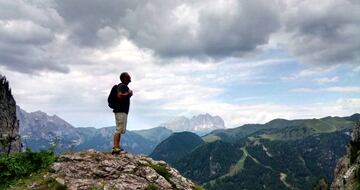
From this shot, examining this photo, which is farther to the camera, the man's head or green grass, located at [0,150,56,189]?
the man's head

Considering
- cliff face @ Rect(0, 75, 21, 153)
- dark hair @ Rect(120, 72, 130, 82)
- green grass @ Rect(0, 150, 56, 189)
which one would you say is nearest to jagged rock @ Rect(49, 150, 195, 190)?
green grass @ Rect(0, 150, 56, 189)

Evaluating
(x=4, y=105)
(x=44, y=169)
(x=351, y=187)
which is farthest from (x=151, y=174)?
(x=351, y=187)

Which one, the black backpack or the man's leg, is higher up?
the black backpack

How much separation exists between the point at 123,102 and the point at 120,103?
0.18 meters

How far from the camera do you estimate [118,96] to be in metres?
21.8

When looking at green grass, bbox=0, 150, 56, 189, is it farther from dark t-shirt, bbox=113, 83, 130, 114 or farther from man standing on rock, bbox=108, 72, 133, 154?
dark t-shirt, bbox=113, 83, 130, 114

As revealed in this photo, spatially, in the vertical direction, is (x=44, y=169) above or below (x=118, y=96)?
below

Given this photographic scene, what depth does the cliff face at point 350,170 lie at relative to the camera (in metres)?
141

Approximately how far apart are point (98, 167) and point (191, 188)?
16.0ft

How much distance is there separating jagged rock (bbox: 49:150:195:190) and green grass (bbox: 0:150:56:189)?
575 millimetres

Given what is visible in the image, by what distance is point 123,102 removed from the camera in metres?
22.2

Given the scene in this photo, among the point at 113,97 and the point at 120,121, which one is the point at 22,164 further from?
the point at 113,97

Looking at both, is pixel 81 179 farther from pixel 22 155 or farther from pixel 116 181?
pixel 22 155

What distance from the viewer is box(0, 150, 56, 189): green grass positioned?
18812 mm
